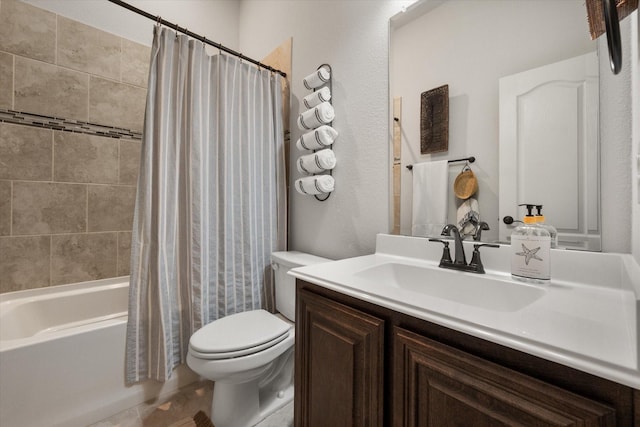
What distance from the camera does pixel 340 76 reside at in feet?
5.02

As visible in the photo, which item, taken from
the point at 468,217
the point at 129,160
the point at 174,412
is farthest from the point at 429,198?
the point at 129,160

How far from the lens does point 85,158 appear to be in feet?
5.83

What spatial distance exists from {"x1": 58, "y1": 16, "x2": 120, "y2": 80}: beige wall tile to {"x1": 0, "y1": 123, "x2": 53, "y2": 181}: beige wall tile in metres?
0.49

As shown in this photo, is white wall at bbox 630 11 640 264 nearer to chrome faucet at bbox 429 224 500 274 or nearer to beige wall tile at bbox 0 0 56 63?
chrome faucet at bbox 429 224 500 274

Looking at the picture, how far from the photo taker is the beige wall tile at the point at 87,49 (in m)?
1.71

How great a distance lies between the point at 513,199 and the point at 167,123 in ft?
5.29

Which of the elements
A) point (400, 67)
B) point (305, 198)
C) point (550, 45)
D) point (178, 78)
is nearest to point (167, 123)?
point (178, 78)

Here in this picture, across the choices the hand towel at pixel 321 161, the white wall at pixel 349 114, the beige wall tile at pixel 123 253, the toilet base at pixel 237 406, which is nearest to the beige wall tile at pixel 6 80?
the beige wall tile at pixel 123 253

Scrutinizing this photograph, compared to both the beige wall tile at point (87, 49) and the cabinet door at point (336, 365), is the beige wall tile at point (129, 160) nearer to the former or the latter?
the beige wall tile at point (87, 49)

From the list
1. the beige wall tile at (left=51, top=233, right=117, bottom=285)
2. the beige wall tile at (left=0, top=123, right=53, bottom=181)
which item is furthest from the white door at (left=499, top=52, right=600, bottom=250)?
the beige wall tile at (left=0, top=123, right=53, bottom=181)

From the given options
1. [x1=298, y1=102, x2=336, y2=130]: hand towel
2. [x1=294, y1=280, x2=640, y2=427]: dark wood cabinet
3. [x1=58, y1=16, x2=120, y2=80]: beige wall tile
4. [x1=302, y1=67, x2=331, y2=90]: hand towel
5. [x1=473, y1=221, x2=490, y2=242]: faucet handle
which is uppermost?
[x1=58, y1=16, x2=120, y2=80]: beige wall tile

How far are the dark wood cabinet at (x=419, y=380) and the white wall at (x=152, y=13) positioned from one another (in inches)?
91.3

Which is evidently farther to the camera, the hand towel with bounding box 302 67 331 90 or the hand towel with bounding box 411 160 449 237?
the hand towel with bounding box 302 67 331 90

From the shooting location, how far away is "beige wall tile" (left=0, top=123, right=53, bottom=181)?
1.55 m
